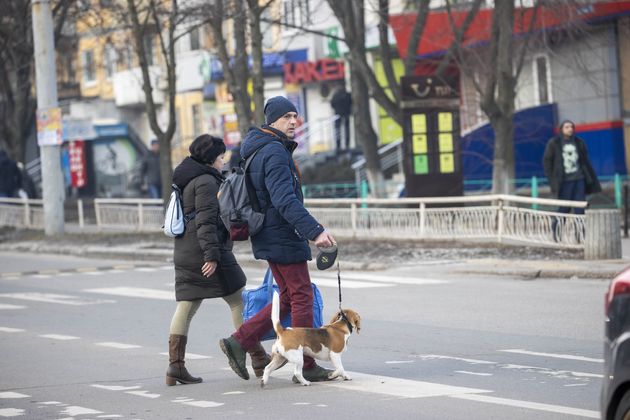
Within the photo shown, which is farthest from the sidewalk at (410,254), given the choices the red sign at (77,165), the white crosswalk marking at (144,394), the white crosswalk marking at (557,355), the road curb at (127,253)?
the red sign at (77,165)

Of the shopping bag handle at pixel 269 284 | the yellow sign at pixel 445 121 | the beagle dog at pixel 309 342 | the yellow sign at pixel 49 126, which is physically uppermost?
the yellow sign at pixel 49 126

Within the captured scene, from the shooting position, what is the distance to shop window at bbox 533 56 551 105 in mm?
34094

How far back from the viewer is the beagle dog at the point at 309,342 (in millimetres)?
8938

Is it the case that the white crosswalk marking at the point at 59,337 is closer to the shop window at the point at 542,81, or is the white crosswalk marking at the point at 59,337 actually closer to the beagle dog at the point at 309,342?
the beagle dog at the point at 309,342

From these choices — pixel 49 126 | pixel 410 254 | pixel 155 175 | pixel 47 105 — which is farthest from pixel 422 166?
pixel 155 175

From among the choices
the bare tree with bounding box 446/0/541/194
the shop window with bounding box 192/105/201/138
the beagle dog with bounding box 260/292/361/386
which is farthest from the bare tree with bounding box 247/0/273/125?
the shop window with bounding box 192/105/201/138

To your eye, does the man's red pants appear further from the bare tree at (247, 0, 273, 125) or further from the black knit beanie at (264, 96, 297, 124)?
the bare tree at (247, 0, 273, 125)

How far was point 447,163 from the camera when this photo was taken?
26.0 metres

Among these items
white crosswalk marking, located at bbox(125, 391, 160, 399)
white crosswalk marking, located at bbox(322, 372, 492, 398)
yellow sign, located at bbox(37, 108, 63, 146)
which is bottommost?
white crosswalk marking, located at bbox(322, 372, 492, 398)

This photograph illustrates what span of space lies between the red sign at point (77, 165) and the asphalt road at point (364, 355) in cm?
3661

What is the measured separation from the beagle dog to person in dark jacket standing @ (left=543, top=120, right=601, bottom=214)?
11.8 meters

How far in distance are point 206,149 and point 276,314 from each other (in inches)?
62.4

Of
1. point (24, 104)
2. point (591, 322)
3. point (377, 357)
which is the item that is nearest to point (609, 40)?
point (24, 104)

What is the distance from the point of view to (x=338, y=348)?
30.2 ft
